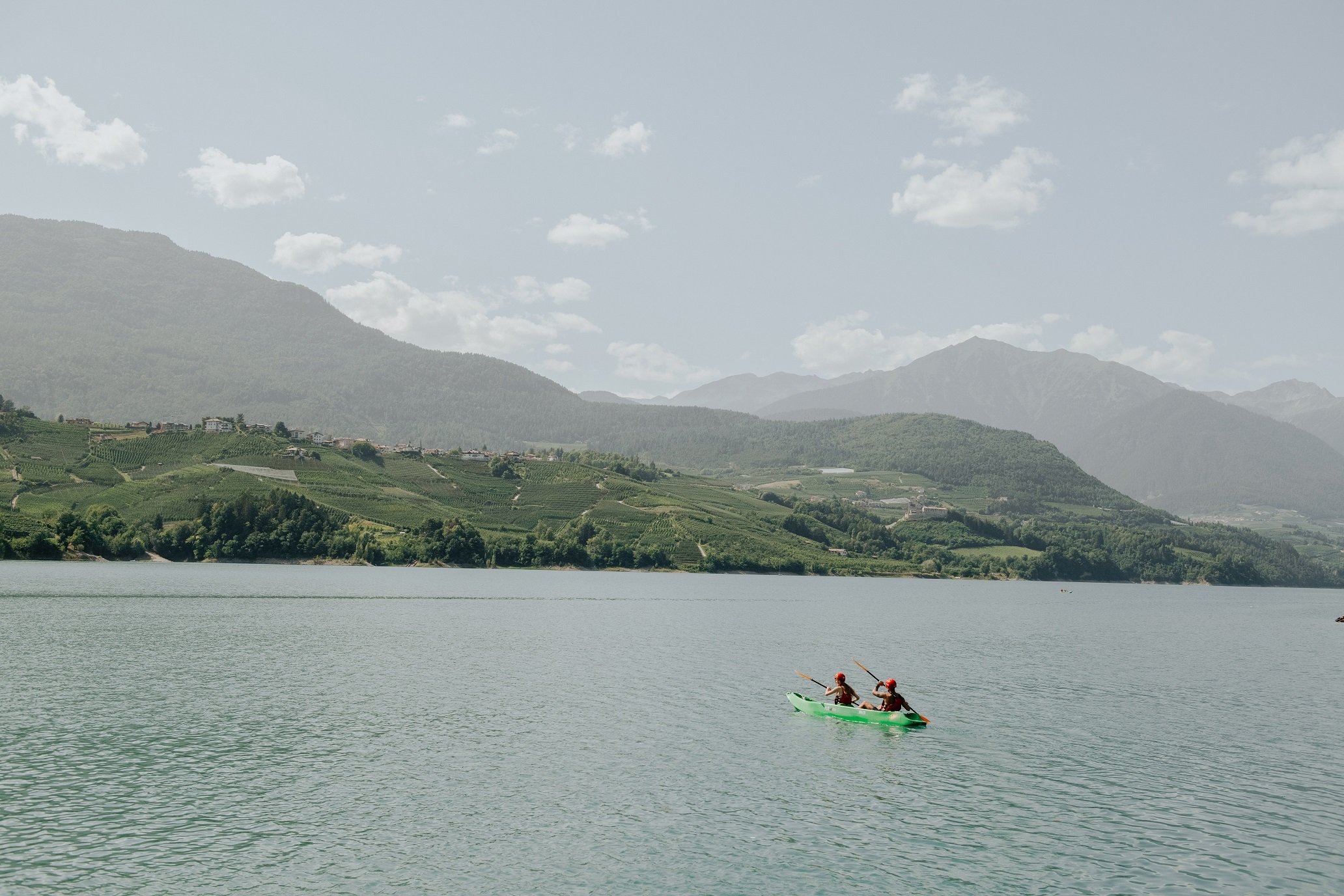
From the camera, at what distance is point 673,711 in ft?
220

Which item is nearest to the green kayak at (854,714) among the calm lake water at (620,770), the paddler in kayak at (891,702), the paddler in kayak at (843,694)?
the paddler in kayak at (891,702)

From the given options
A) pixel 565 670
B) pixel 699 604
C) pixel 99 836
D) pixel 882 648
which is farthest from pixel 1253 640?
pixel 99 836

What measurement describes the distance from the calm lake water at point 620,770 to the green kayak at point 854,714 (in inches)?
34.2

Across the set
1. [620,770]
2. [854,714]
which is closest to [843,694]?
[854,714]

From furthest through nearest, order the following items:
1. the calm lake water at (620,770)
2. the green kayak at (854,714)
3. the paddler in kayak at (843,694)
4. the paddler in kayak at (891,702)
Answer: the paddler in kayak at (843,694)
the paddler in kayak at (891,702)
the green kayak at (854,714)
the calm lake water at (620,770)

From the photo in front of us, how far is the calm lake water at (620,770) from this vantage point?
3562cm

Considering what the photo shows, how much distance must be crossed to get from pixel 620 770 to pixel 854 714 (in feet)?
73.2

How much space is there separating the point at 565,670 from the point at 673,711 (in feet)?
67.3

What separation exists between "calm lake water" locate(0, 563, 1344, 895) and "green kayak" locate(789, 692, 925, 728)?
2.85ft

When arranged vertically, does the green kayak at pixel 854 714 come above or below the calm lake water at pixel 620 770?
above

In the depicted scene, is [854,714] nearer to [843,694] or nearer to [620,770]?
[843,694]

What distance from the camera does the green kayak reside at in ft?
212

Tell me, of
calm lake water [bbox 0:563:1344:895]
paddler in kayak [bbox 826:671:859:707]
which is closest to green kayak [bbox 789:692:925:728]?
paddler in kayak [bbox 826:671:859:707]

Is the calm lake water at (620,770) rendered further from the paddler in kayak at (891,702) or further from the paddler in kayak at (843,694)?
the paddler in kayak at (843,694)
